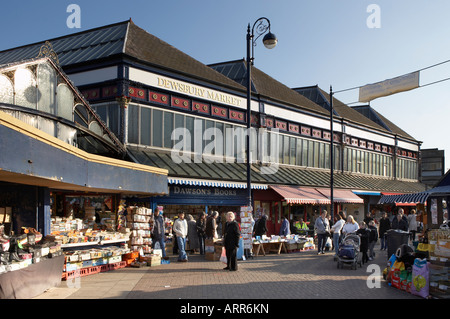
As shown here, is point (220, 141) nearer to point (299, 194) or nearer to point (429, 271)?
point (299, 194)

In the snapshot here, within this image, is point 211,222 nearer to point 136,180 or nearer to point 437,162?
point 136,180

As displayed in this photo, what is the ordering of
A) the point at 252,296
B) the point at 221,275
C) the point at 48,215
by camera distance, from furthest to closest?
the point at 221,275 < the point at 48,215 < the point at 252,296

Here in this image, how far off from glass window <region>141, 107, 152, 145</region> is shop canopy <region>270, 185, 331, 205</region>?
7282 millimetres

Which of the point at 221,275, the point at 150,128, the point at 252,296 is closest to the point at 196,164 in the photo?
the point at 150,128

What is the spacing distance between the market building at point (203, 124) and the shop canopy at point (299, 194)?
0.10 m

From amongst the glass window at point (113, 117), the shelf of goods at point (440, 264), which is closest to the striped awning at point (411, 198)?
the shelf of goods at point (440, 264)

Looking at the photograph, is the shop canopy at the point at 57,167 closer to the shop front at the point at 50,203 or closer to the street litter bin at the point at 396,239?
the shop front at the point at 50,203

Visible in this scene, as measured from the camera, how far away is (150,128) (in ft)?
65.7

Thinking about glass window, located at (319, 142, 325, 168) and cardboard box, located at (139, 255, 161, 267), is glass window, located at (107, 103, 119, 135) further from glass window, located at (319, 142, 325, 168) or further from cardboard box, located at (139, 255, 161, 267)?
glass window, located at (319, 142, 325, 168)

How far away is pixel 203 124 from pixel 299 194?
21.7ft

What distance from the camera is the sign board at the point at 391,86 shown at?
1767cm

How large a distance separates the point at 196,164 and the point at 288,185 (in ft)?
20.9

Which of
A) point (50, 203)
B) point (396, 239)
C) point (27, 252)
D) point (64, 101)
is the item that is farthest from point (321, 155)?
point (27, 252)

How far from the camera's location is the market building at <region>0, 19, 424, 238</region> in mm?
19391
